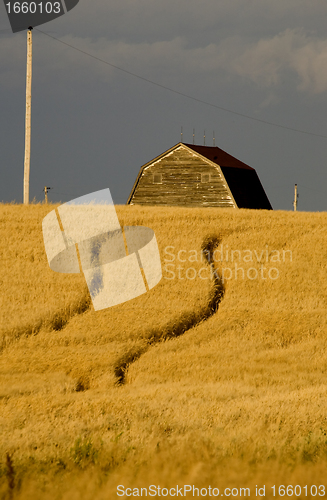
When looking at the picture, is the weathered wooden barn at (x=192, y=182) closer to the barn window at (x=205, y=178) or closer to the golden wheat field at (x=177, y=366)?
the barn window at (x=205, y=178)

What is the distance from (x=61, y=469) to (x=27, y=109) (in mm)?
24113

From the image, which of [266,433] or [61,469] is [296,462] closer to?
[266,433]

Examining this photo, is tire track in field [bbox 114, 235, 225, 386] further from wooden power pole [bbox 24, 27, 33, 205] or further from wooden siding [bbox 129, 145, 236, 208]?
wooden siding [bbox 129, 145, 236, 208]

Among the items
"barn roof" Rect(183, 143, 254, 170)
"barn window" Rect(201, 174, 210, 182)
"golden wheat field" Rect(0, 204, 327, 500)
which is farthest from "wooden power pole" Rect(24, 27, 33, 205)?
"barn roof" Rect(183, 143, 254, 170)

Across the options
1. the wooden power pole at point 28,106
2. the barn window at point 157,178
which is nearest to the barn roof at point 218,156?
the barn window at point 157,178

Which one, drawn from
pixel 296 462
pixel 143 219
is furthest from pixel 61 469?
pixel 143 219

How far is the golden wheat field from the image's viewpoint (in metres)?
7.75

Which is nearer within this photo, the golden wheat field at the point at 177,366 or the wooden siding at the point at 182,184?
the golden wheat field at the point at 177,366

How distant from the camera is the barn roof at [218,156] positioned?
46312mm

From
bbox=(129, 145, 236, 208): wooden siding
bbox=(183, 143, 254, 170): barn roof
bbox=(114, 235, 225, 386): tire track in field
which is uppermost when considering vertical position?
bbox=(183, 143, 254, 170): barn roof

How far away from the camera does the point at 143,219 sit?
25.7m

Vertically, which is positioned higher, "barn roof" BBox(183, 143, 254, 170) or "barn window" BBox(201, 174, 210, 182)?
"barn roof" BBox(183, 143, 254, 170)

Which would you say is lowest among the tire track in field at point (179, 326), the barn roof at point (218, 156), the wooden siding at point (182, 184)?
the tire track in field at point (179, 326)

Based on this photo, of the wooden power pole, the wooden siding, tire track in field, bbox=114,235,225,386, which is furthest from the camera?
the wooden siding
